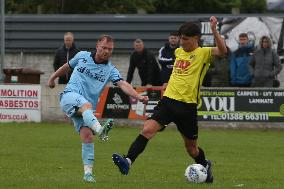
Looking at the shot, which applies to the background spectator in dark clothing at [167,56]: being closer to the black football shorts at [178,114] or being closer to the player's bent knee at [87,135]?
the black football shorts at [178,114]

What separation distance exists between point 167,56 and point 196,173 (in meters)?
10.9

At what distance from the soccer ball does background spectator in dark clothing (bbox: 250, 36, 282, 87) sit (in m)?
10.9

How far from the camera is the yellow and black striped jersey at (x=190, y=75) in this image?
11.2m

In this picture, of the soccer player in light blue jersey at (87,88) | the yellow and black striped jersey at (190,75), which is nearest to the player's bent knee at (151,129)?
the soccer player in light blue jersey at (87,88)

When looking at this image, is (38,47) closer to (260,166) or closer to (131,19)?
(131,19)

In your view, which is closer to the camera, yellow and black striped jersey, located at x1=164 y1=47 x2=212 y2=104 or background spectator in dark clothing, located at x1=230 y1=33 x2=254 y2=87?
yellow and black striped jersey, located at x1=164 y1=47 x2=212 y2=104

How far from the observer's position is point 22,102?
76.9 feet

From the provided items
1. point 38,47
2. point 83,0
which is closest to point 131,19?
point 38,47

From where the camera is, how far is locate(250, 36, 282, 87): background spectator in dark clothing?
22094 millimetres

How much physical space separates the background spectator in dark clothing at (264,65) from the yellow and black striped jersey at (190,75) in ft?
35.7

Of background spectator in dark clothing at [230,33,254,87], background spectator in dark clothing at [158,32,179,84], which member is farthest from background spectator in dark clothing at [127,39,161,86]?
background spectator in dark clothing at [230,33,254,87]

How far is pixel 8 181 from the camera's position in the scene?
11242 mm

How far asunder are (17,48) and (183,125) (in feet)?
60.4

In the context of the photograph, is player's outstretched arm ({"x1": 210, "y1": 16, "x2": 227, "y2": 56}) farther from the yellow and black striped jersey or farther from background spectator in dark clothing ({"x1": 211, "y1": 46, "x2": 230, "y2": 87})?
background spectator in dark clothing ({"x1": 211, "y1": 46, "x2": 230, "y2": 87})
